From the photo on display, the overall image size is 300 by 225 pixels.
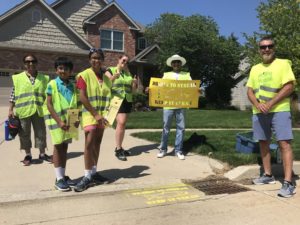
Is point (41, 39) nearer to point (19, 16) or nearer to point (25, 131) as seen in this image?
point (19, 16)

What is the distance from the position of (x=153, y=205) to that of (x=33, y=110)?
3070 mm

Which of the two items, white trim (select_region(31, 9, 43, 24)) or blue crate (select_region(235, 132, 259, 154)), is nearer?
blue crate (select_region(235, 132, 259, 154))

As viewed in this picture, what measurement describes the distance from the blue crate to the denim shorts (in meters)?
1.36

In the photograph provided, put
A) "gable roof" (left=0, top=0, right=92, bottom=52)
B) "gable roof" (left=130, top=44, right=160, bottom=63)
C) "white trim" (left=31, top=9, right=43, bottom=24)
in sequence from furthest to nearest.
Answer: "gable roof" (left=130, top=44, right=160, bottom=63), "white trim" (left=31, top=9, right=43, bottom=24), "gable roof" (left=0, top=0, right=92, bottom=52)

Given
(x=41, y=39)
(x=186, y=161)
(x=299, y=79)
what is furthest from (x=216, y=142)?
(x=41, y=39)

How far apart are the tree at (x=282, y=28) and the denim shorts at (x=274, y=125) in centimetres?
982

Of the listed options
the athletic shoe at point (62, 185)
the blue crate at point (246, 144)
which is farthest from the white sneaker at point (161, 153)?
the athletic shoe at point (62, 185)

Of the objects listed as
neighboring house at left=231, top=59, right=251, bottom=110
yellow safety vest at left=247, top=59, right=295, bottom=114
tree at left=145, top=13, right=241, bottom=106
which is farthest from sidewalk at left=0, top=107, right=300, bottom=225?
neighboring house at left=231, top=59, right=251, bottom=110

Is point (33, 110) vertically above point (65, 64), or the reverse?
point (65, 64)

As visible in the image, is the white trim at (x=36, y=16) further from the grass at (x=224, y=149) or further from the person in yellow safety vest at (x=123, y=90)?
the person in yellow safety vest at (x=123, y=90)

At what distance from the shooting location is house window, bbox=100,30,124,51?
2733 cm

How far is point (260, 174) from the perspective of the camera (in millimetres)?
6285

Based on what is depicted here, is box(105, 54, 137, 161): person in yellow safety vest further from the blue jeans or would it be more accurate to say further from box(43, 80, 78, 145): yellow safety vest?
box(43, 80, 78, 145): yellow safety vest

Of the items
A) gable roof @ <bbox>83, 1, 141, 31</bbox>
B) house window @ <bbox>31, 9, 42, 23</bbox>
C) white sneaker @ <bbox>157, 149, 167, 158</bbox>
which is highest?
gable roof @ <bbox>83, 1, 141, 31</bbox>
